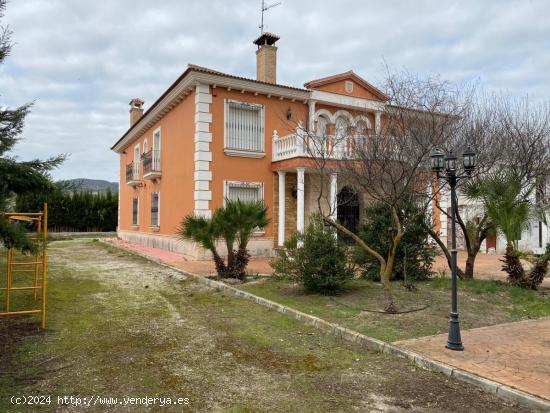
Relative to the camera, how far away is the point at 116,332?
20.1ft

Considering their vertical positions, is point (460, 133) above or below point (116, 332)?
above

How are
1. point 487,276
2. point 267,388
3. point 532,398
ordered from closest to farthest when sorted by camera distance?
point 532,398 < point 267,388 < point 487,276

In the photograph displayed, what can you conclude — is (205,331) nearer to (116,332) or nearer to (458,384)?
(116,332)

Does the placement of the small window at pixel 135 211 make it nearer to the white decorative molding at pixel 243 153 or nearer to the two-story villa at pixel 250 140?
the two-story villa at pixel 250 140

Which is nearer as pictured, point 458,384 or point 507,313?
point 458,384

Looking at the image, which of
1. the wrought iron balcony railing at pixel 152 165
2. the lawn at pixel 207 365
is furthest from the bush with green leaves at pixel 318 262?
the wrought iron balcony railing at pixel 152 165

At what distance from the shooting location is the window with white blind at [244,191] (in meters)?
15.3

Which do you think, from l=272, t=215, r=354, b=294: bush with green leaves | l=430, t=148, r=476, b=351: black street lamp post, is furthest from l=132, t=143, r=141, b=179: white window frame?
l=430, t=148, r=476, b=351: black street lamp post

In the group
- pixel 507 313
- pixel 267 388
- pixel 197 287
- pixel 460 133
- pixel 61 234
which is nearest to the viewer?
pixel 267 388

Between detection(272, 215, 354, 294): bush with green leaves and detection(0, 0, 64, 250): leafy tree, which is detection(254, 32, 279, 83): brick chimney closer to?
detection(272, 215, 354, 294): bush with green leaves

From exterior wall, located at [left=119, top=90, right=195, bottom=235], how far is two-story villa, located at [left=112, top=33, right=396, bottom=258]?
0.12 feet

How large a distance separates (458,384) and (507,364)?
0.81 m

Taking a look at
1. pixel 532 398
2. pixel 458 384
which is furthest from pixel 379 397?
pixel 532 398

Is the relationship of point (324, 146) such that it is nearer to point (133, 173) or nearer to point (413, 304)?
point (413, 304)
